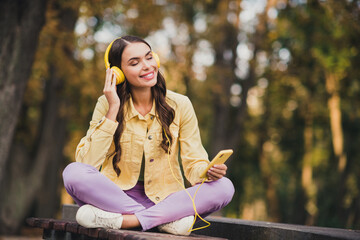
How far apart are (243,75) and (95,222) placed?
48.4 ft

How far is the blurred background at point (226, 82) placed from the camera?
13344mm

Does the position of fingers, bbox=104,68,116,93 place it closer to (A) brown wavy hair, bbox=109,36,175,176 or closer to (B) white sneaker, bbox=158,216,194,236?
(A) brown wavy hair, bbox=109,36,175,176

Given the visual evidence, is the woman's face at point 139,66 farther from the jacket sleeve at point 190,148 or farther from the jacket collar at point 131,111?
the jacket sleeve at point 190,148

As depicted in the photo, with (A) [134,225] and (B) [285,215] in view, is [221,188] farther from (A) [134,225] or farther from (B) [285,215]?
(B) [285,215]

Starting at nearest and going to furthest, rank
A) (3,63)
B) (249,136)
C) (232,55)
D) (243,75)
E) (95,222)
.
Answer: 1. (95,222)
2. (3,63)
3. (232,55)
4. (243,75)
5. (249,136)

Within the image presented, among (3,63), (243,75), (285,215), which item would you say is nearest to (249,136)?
(285,215)

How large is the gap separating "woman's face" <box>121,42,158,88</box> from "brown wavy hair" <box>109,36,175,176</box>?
0.19 feet

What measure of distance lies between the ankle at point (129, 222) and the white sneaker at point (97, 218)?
0.03m

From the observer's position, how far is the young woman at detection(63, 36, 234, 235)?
153 inches

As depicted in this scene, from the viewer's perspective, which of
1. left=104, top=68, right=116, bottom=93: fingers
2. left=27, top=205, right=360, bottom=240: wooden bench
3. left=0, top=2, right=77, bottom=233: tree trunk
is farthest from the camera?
left=0, top=2, right=77, bottom=233: tree trunk

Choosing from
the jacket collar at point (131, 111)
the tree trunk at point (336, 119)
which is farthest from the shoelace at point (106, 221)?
the tree trunk at point (336, 119)

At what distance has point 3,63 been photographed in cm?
721

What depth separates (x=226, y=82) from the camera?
16.4 m

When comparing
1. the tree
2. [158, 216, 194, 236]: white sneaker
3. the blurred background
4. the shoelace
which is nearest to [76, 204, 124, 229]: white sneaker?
the shoelace
